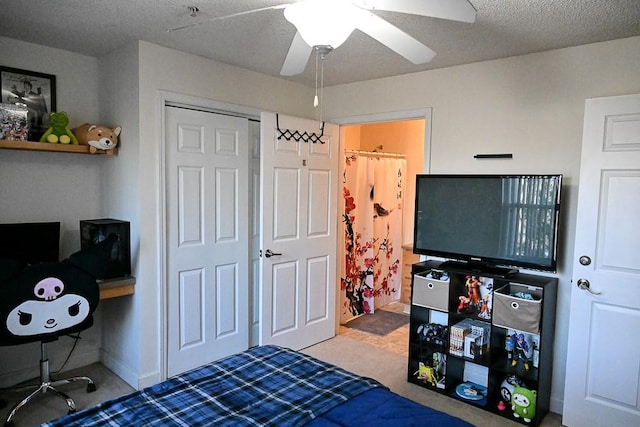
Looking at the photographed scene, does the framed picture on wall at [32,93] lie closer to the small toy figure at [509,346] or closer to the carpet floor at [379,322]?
the carpet floor at [379,322]

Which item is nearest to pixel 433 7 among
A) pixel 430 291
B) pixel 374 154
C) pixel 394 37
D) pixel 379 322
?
pixel 394 37

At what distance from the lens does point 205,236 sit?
3.20 m

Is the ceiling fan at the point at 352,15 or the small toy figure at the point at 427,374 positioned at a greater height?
the ceiling fan at the point at 352,15

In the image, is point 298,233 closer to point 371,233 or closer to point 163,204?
point 163,204

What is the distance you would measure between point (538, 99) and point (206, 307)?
9.19 feet

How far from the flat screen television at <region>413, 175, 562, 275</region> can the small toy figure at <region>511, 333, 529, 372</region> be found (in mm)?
444

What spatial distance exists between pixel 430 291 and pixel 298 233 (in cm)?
121

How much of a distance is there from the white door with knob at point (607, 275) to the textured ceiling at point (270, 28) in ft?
1.70

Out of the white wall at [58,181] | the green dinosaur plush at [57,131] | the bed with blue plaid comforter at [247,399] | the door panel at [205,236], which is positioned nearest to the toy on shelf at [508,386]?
the bed with blue plaid comforter at [247,399]

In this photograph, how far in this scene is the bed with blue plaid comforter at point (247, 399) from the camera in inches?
57.7

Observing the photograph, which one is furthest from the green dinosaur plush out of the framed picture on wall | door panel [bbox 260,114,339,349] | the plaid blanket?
the plaid blanket

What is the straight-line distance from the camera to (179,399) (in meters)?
1.60

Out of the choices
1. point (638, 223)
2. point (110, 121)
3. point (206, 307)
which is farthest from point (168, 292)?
point (638, 223)

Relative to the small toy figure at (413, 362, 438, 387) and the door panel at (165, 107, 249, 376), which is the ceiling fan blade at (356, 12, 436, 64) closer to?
the door panel at (165, 107, 249, 376)
